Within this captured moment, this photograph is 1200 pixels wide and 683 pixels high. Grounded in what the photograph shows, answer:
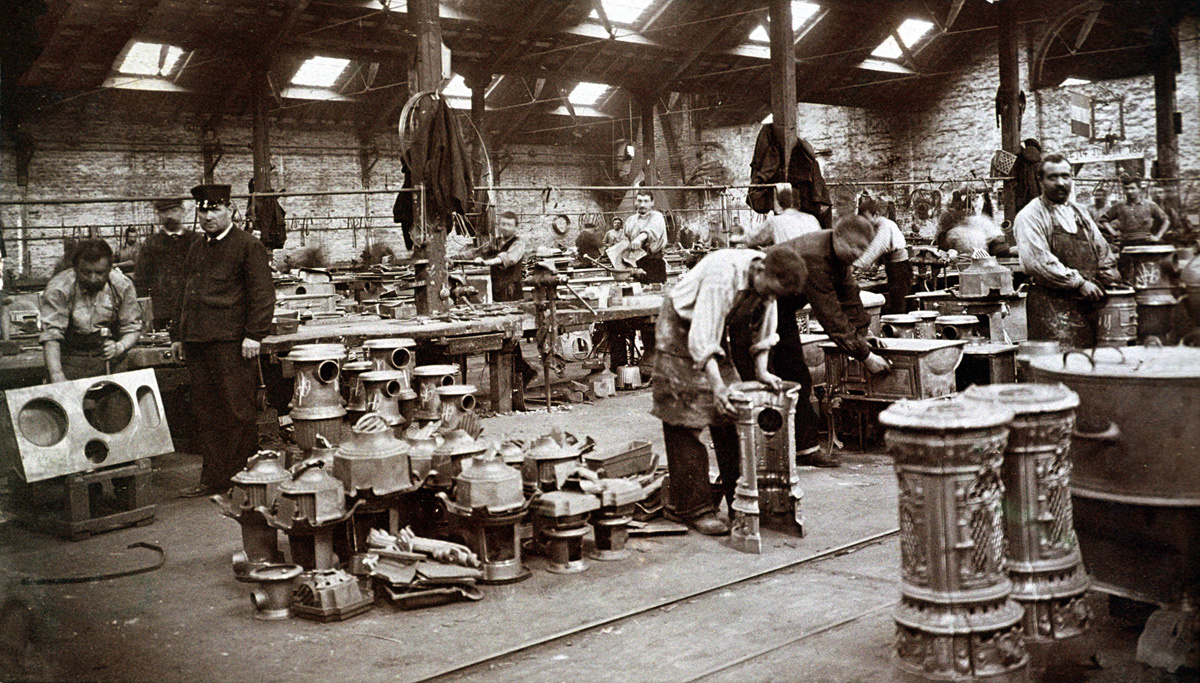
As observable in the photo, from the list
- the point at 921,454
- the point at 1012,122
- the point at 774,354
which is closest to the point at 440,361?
the point at 774,354

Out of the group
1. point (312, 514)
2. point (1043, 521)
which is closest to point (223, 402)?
point (312, 514)

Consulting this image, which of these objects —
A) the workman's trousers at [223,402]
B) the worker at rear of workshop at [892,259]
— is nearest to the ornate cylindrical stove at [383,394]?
the workman's trousers at [223,402]

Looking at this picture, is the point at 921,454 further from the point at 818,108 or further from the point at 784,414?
the point at 818,108

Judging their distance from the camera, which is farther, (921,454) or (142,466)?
(142,466)

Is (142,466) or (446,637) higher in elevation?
(142,466)

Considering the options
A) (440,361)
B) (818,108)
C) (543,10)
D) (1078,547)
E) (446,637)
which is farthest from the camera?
(818,108)

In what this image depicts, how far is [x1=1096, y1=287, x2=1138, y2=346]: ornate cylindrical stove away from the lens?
560cm

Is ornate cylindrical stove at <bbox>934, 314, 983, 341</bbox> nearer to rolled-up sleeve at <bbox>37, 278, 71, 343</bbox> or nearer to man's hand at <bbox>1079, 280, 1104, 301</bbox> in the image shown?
man's hand at <bbox>1079, 280, 1104, 301</bbox>

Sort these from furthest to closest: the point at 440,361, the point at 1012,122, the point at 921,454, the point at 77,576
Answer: the point at 1012,122
the point at 440,361
the point at 77,576
the point at 921,454

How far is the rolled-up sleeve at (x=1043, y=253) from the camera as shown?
5.48 metres


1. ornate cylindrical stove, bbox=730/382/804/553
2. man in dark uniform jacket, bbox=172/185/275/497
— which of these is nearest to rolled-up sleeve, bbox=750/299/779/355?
ornate cylindrical stove, bbox=730/382/804/553

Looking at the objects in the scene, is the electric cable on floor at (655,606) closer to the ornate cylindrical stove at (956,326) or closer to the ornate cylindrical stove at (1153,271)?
the ornate cylindrical stove at (1153,271)

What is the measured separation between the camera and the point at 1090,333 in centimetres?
562

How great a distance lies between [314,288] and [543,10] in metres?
7.32
